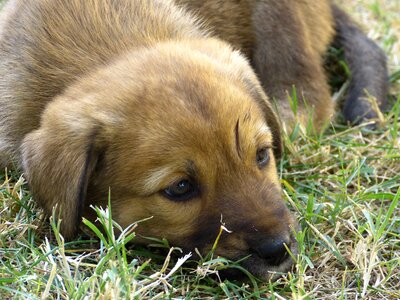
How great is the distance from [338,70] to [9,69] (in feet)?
8.23

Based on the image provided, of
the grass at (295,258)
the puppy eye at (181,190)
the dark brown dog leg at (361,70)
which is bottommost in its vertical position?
the grass at (295,258)

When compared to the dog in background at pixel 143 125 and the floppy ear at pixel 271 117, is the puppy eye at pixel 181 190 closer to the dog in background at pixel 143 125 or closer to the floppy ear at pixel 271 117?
the dog in background at pixel 143 125

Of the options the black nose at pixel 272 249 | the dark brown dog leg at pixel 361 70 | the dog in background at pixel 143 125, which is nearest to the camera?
the black nose at pixel 272 249

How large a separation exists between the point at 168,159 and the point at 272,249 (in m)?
0.57

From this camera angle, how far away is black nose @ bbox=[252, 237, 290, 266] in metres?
3.22

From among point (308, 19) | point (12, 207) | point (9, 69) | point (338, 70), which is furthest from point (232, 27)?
point (12, 207)

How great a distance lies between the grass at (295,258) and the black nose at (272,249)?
0.12 m

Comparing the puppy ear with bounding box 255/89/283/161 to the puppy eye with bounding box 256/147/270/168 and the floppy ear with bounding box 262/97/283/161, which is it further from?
the puppy eye with bounding box 256/147/270/168

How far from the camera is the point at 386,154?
4602 millimetres

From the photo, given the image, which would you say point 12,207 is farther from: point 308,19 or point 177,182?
point 308,19

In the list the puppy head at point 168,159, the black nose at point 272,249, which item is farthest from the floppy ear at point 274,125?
the black nose at point 272,249

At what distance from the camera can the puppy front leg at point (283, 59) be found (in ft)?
16.7

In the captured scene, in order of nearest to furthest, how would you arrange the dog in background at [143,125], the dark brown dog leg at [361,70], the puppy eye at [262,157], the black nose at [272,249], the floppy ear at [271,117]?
the black nose at [272,249]
the dog in background at [143,125]
the puppy eye at [262,157]
the floppy ear at [271,117]
the dark brown dog leg at [361,70]

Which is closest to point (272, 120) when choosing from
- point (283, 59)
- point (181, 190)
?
point (181, 190)
